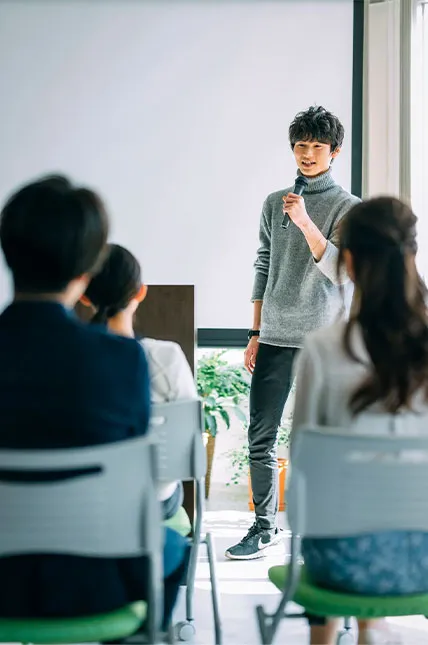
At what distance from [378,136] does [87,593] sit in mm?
3192

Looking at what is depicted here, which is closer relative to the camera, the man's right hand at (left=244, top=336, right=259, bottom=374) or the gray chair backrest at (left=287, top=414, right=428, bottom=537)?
the gray chair backrest at (left=287, top=414, right=428, bottom=537)

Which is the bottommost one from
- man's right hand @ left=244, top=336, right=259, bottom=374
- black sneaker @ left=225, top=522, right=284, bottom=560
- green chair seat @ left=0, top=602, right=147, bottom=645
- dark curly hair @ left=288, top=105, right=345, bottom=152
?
black sneaker @ left=225, top=522, right=284, bottom=560

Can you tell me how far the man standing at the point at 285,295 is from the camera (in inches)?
121

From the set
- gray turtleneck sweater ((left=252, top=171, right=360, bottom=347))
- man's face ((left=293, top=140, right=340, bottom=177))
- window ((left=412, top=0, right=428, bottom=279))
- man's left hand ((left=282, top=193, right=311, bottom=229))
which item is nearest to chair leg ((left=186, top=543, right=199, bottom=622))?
gray turtleneck sweater ((left=252, top=171, right=360, bottom=347))

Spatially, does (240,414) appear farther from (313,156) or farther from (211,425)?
(313,156)

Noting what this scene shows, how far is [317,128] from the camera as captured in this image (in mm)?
3047

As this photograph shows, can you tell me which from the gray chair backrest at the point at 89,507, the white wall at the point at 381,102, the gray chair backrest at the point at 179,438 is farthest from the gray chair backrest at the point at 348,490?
the white wall at the point at 381,102

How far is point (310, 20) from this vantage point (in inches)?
163

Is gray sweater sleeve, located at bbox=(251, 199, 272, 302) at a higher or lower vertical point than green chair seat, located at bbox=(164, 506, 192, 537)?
higher

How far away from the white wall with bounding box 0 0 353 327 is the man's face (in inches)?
39.4

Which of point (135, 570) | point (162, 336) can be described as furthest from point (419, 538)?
point (162, 336)

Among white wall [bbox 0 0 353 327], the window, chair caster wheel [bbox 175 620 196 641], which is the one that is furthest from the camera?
white wall [bbox 0 0 353 327]

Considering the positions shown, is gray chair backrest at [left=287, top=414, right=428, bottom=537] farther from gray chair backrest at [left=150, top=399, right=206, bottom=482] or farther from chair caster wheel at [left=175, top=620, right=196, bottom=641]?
chair caster wheel at [left=175, top=620, right=196, bottom=641]

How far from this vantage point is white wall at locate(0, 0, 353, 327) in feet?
13.6
